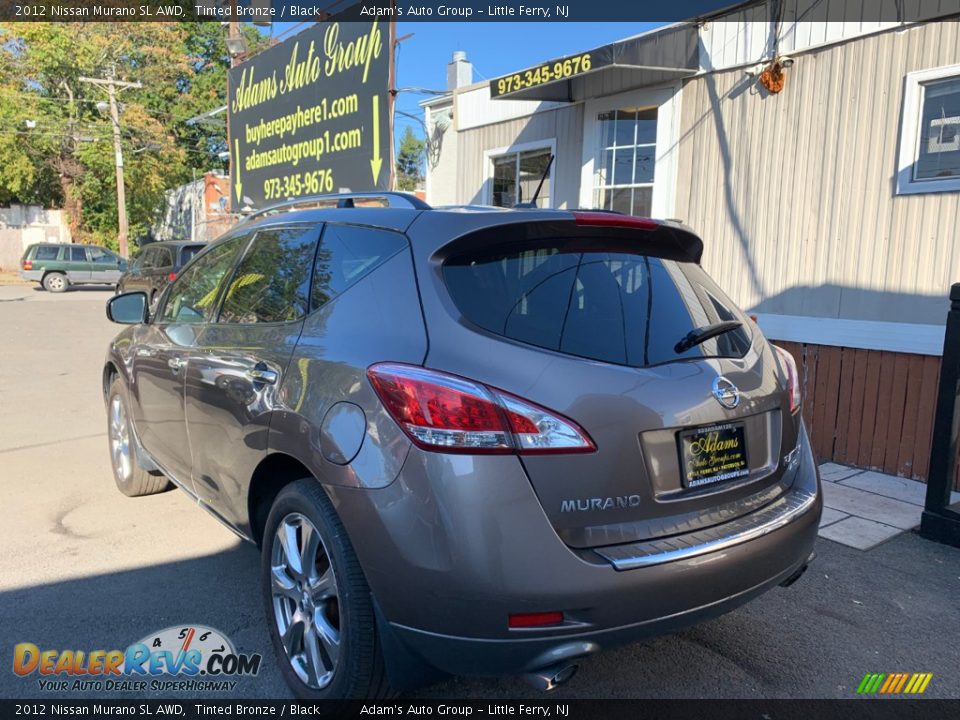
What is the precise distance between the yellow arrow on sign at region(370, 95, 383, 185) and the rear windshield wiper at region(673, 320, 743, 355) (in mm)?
7965

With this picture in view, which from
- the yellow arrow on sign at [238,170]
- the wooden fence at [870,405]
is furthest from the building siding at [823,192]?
the yellow arrow on sign at [238,170]

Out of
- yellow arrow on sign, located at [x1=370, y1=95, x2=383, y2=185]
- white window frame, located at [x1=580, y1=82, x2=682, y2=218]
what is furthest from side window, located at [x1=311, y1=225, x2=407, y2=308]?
yellow arrow on sign, located at [x1=370, y1=95, x2=383, y2=185]

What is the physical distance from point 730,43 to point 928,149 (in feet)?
6.92

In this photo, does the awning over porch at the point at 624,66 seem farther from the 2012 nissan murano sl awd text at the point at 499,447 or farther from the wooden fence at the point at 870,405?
the 2012 nissan murano sl awd text at the point at 499,447

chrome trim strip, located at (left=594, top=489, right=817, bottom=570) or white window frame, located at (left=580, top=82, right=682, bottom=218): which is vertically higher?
white window frame, located at (left=580, top=82, right=682, bottom=218)

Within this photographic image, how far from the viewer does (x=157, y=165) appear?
33250 millimetres

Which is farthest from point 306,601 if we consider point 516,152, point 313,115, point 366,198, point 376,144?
point 313,115

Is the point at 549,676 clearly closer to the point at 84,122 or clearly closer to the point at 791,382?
the point at 791,382

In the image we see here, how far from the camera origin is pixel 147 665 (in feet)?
9.73

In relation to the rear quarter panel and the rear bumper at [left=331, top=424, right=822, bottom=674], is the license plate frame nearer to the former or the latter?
the rear bumper at [left=331, top=424, right=822, bottom=674]

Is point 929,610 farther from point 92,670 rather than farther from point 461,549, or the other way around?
point 92,670

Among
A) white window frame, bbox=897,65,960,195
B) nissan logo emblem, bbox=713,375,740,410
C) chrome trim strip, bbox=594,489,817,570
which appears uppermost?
white window frame, bbox=897,65,960,195

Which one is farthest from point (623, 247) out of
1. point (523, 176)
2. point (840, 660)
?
point (523, 176)

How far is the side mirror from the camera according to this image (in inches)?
179
